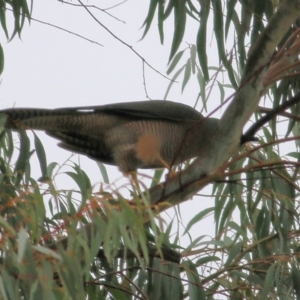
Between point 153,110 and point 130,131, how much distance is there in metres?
0.14

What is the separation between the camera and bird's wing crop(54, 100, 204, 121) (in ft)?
10.3

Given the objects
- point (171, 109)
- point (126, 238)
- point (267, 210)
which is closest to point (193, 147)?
point (171, 109)

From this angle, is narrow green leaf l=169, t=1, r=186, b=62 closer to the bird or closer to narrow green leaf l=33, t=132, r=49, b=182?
the bird

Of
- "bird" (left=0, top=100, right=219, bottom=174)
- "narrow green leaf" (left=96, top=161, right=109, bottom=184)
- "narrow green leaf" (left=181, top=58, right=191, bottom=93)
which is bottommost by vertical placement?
"narrow green leaf" (left=96, top=161, right=109, bottom=184)

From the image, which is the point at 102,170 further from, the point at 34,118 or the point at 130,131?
the point at 34,118

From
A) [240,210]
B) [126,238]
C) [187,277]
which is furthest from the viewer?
[240,210]

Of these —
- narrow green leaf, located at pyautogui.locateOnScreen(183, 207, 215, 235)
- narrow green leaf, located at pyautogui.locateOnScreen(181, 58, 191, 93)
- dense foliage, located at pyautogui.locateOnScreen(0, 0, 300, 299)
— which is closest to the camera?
dense foliage, located at pyautogui.locateOnScreen(0, 0, 300, 299)

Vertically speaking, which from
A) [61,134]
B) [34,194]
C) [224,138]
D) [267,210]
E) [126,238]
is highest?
[61,134]

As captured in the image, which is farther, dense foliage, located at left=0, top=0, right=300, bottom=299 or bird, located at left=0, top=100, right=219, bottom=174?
bird, located at left=0, top=100, right=219, bottom=174

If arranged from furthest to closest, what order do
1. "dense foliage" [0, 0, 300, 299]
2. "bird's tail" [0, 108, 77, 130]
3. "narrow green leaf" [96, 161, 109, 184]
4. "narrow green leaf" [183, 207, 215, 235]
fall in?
"narrow green leaf" [96, 161, 109, 184] < "narrow green leaf" [183, 207, 215, 235] < "bird's tail" [0, 108, 77, 130] < "dense foliage" [0, 0, 300, 299]

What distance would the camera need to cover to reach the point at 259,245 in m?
3.14

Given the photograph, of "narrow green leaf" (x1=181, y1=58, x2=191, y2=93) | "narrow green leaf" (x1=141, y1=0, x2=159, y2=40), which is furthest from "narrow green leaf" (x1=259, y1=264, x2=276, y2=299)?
"narrow green leaf" (x1=181, y1=58, x2=191, y2=93)

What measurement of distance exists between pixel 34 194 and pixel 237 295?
1.20 meters

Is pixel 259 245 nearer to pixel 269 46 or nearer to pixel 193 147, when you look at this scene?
pixel 193 147
